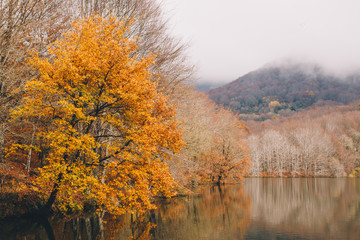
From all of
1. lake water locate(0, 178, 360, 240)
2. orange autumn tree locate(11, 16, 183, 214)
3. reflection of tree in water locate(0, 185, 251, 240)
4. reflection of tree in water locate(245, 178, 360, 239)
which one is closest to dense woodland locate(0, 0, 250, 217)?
orange autumn tree locate(11, 16, 183, 214)

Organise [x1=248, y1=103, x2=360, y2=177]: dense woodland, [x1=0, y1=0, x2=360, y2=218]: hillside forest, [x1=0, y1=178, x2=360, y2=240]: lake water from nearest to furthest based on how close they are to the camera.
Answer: [x1=0, y1=0, x2=360, y2=218]: hillside forest < [x1=0, y1=178, x2=360, y2=240]: lake water < [x1=248, y1=103, x2=360, y2=177]: dense woodland

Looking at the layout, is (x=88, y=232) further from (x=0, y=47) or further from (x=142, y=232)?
(x=0, y=47)

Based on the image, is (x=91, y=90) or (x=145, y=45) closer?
(x=91, y=90)

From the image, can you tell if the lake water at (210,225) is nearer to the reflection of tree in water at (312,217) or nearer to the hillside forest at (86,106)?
the reflection of tree in water at (312,217)

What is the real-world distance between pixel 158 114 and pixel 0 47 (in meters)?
7.32

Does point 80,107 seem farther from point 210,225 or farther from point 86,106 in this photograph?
point 210,225

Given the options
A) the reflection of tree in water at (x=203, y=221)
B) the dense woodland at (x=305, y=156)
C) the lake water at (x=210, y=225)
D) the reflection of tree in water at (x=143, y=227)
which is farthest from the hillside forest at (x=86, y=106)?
the dense woodland at (x=305, y=156)

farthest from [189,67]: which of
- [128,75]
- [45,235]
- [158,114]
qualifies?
[45,235]

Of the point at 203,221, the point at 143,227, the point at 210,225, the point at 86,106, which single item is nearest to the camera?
the point at 86,106

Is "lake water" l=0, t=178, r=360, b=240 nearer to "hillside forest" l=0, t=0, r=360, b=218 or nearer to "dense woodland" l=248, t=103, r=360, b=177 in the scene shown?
"hillside forest" l=0, t=0, r=360, b=218

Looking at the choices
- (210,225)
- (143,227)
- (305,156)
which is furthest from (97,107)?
(305,156)

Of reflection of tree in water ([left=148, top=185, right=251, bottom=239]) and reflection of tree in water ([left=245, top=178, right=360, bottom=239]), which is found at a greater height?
reflection of tree in water ([left=148, top=185, right=251, bottom=239])

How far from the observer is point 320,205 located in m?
26.5

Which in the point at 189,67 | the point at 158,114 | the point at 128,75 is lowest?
the point at 158,114
